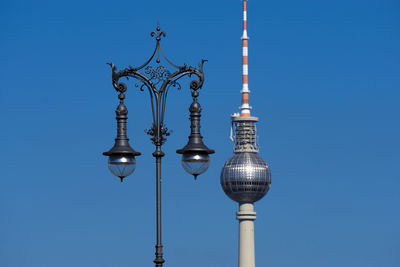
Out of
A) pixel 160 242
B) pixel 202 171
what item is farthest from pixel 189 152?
pixel 160 242

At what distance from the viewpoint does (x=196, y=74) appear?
30203mm

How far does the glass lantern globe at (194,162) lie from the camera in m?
29.4

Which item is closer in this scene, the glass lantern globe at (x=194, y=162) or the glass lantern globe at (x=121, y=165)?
the glass lantern globe at (x=194, y=162)

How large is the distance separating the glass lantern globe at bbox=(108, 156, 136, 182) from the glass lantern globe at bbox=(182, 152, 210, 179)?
141 cm

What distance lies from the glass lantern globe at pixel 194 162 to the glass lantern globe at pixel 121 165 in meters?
1.41

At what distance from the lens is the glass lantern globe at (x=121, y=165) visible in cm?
2956

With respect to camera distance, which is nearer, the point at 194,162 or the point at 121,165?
the point at 194,162

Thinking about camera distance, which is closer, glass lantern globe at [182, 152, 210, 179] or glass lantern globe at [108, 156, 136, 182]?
glass lantern globe at [182, 152, 210, 179]

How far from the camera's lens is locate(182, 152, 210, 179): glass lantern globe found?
96.4ft

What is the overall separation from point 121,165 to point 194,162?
194 cm

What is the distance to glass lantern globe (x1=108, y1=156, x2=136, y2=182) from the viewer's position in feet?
97.0

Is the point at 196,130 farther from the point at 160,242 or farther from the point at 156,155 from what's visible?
the point at 160,242

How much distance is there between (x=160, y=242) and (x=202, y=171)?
7.10 feet

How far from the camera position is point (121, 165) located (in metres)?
29.6
